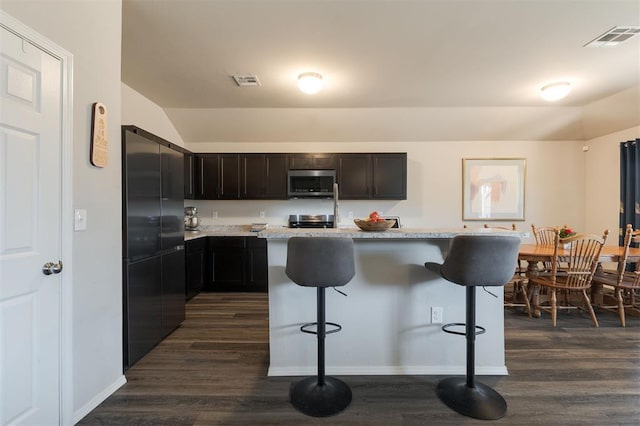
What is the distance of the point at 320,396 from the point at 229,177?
139 inches

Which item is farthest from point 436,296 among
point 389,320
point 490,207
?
point 490,207

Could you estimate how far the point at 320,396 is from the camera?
5.93ft

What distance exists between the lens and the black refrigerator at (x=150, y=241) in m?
2.16

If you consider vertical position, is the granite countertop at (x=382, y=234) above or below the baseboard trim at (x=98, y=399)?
above

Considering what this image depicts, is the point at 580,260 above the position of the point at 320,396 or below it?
above

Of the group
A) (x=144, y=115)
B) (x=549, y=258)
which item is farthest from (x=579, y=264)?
(x=144, y=115)

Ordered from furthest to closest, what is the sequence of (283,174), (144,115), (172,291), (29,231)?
(283,174), (144,115), (172,291), (29,231)

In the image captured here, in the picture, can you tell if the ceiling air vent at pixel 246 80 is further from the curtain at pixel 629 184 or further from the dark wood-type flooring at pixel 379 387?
the curtain at pixel 629 184

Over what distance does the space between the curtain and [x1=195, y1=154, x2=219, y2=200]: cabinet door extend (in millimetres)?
5788

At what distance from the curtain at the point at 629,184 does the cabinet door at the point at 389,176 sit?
9.45 ft

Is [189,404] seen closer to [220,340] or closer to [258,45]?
[220,340]

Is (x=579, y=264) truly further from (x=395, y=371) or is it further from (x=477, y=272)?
(x=395, y=371)

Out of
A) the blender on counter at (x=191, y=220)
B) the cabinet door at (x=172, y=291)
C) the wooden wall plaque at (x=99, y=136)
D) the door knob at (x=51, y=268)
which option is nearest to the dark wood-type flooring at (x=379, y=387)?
the cabinet door at (x=172, y=291)

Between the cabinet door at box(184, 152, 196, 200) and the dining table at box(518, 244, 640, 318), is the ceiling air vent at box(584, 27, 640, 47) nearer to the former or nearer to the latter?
the dining table at box(518, 244, 640, 318)
